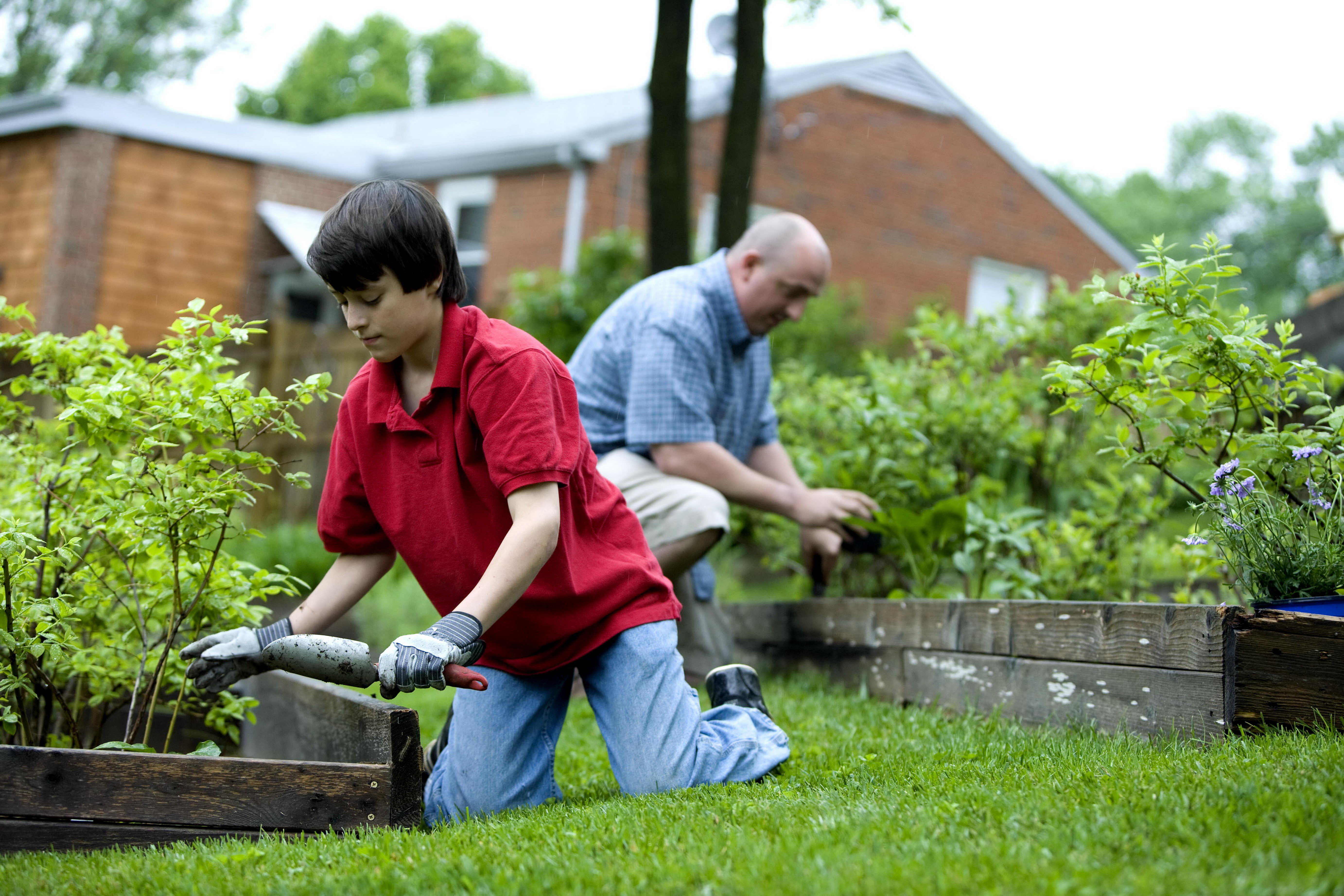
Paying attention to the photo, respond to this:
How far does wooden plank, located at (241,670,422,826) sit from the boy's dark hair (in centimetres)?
101

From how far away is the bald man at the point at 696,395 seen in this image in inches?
169

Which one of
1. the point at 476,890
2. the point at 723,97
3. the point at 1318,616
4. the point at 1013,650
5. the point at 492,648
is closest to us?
the point at 476,890

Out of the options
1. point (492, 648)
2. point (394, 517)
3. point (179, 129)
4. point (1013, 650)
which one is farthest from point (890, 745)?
point (179, 129)

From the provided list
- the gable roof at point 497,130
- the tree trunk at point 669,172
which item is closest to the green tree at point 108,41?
the gable roof at point 497,130

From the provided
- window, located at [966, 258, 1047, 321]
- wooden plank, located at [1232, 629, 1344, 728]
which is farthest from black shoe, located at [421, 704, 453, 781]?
window, located at [966, 258, 1047, 321]

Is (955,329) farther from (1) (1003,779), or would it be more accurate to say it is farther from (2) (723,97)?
(2) (723,97)

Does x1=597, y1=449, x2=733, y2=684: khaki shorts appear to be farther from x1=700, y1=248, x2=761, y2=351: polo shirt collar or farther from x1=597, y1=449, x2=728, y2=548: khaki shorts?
x1=700, y1=248, x2=761, y2=351: polo shirt collar

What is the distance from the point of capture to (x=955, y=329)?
527 cm

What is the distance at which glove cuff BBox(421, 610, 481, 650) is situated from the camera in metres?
2.47

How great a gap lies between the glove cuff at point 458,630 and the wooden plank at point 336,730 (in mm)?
425

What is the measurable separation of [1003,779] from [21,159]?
16.8 meters

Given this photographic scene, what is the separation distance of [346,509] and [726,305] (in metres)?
1.88

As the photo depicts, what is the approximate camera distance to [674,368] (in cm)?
429

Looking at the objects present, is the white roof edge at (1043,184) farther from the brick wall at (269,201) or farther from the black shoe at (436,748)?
the black shoe at (436,748)
